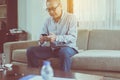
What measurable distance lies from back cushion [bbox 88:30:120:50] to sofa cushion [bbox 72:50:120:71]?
2.11 ft

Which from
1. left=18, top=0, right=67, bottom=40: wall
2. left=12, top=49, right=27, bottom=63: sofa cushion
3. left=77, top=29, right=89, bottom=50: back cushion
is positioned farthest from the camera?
left=18, top=0, right=67, bottom=40: wall

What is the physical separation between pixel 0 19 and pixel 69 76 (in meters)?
3.86

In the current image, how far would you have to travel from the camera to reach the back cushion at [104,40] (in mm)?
3479

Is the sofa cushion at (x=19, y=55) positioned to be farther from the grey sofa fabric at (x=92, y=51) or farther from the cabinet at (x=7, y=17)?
the cabinet at (x=7, y=17)

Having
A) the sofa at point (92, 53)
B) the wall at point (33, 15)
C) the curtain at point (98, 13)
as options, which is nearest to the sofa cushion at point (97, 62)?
the sofa at point (92, 53)

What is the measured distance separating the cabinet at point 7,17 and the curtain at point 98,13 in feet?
4.84

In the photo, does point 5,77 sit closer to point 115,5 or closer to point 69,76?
point 69,76

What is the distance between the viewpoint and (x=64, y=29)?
122 inches

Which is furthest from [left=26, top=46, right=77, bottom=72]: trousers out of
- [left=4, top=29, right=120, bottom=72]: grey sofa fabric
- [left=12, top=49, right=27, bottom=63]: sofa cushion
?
[left=12, top=49, right=27, bottom=63]: sofa cushion

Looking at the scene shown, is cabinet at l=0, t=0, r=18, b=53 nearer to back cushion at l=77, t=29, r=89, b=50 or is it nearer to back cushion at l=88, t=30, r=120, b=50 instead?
back cushion at l=77, t=29, r=89, b=50

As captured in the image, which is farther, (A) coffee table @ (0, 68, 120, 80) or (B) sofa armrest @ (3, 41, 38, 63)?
(B) sofa armrest @ (3, 41, 38, 63)

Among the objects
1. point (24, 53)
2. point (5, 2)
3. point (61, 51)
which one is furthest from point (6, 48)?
point (5, 2)

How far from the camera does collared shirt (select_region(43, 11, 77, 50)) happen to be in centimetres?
298

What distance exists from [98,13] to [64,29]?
1172 mm
